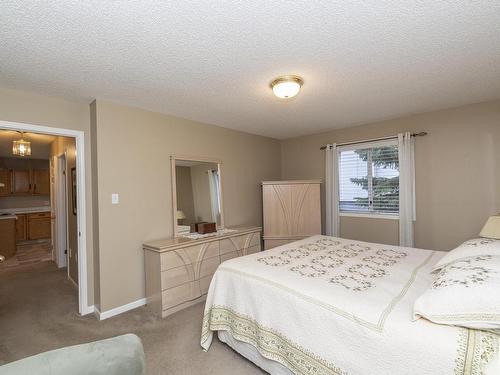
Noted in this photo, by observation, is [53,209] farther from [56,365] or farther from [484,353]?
[484,353]

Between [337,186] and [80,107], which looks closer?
[80,107]

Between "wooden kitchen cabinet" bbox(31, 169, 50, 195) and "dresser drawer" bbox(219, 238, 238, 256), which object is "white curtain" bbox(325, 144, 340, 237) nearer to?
"dresser drawer" bbox(219, 238, 238, 256)

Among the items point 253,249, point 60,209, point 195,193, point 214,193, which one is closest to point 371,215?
point 253,249

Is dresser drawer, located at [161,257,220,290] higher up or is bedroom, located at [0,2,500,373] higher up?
bedroom, located at [0,2,500,373]

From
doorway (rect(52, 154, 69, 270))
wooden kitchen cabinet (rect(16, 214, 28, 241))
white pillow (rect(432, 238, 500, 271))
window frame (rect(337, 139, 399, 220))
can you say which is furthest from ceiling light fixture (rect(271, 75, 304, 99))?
wooden kitchen cabinet (rect(16, 214, 28, 241))

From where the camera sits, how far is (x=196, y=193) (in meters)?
3.65

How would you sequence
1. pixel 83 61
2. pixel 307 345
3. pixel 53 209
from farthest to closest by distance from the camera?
pixel 53 209 < pixel 83 61 < pixel 307 345

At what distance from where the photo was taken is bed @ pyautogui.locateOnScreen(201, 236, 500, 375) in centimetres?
112

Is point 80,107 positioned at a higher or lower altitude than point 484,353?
higher

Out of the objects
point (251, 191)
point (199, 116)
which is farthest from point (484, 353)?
point (251, 191)

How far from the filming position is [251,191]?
4.50m

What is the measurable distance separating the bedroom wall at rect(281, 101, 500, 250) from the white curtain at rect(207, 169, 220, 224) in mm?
2419

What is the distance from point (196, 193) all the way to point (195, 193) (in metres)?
0.02

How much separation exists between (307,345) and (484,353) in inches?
31.8
